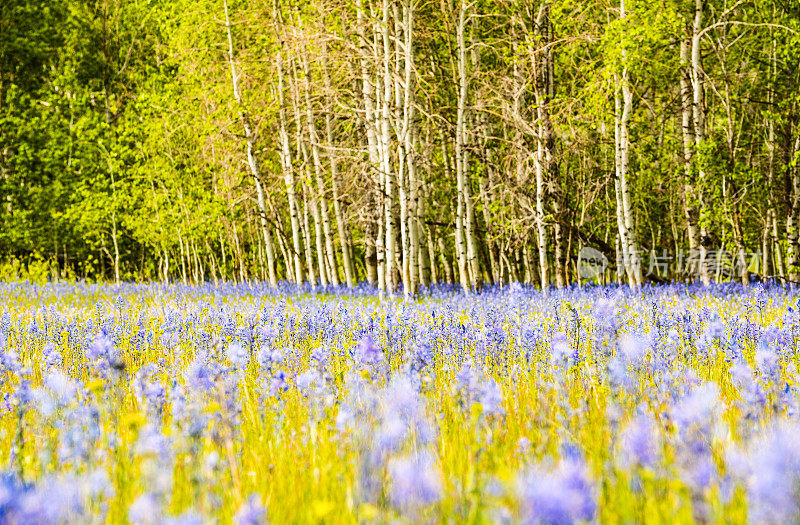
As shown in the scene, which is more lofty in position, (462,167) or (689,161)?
(462,167)


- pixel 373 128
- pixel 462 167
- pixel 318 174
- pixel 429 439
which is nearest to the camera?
pixel 429 439

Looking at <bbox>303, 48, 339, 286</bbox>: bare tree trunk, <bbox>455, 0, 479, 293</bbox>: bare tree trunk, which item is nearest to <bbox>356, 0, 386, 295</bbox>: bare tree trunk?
<bbox>303, 48, 339, 286</bbox>: bare tree trunk

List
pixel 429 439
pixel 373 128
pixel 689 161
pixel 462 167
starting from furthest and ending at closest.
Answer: pixel 373 128 → pixel 462 167 → pixel 689 161 → pixel 429 439

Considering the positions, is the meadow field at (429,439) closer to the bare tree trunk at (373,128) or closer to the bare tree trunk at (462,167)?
the bare tree trunk at (373,128)

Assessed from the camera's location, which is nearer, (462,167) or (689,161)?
(689,161)

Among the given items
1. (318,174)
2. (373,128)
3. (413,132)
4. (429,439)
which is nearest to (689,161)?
(413,132)

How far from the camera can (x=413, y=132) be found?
16891 millimetres

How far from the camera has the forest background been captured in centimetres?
1541

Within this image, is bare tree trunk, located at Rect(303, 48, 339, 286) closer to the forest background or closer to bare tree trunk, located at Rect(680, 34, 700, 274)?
the forest background

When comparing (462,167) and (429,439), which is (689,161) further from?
(429,439)

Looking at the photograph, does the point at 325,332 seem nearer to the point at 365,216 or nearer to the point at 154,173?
the point at 365,216

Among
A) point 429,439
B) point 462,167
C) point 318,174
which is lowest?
point 429,439

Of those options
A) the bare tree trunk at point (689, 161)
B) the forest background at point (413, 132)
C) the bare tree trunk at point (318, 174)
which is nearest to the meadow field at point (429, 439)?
the forest background at point (413, 132)

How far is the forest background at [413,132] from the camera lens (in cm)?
1541
